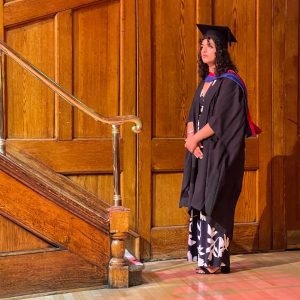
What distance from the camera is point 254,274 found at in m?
4.09

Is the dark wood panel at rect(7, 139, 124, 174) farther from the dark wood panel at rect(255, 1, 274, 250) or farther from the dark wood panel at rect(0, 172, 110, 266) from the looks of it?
the dark wood panel at rect(255, 1, 274, 250)

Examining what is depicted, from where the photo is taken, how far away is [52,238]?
356cm

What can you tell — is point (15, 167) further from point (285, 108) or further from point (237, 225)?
point (285, 108)

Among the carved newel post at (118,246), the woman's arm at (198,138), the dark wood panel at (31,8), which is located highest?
the dark wood panel at (31,8)

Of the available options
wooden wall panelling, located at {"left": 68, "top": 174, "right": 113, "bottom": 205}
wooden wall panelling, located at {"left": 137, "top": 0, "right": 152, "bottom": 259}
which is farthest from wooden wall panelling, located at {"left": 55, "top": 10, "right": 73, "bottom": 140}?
wooden wall panelling, located at {"left": 137, "top": 0, "right": 152, "bottom": 259}

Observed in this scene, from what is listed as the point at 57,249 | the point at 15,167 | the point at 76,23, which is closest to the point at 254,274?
the point at 57,249

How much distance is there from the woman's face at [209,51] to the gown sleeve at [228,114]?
0.21m

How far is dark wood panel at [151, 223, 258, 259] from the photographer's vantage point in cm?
457

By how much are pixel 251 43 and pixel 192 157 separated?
46.8 inches

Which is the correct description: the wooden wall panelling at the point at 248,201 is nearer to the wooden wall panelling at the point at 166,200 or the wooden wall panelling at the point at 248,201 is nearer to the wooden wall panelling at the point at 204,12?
the wooden wall panelling at the point at 166,200

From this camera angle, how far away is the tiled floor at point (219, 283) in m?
3.55

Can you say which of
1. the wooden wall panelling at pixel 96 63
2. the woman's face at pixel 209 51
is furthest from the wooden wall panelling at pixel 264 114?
the wooden wall panelling at pixel 96 63

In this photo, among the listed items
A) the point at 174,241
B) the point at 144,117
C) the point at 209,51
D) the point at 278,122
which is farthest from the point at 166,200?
the point at 209,51

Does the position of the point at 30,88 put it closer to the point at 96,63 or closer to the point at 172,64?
the point at 96,63
